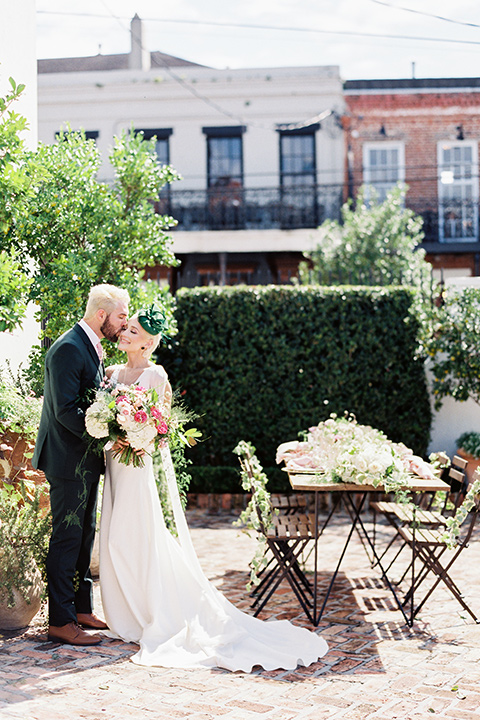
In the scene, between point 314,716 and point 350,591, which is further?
point 350,591

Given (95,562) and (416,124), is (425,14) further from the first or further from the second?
(95,562)

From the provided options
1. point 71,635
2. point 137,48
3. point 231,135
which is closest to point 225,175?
point 231,135

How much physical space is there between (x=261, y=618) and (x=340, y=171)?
16.2 m

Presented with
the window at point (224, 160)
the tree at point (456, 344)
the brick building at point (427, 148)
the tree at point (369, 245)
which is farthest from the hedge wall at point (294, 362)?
the window at point (224, 160)

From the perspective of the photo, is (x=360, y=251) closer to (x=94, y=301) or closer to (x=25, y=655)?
(x=94, y=301)

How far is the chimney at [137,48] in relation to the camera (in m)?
21.9

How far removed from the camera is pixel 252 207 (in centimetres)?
2041

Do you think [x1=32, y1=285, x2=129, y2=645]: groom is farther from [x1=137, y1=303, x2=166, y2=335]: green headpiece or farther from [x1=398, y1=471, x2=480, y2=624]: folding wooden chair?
[x1=398, y1=471, x2=480, y2=624]: folding wooden chair

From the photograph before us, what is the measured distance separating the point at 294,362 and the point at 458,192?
1224 centimetres

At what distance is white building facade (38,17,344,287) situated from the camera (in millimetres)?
20297

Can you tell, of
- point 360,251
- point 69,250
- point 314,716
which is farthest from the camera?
point 360,251

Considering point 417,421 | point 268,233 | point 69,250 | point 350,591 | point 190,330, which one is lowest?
point 350,591

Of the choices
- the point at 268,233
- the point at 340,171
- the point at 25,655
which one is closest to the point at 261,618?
the point at 25,655

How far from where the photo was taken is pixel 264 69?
20.3 metres
